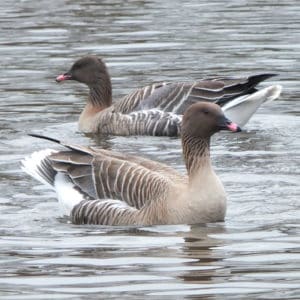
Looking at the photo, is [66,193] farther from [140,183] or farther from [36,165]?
[140,183]

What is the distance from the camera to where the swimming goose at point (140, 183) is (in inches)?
487

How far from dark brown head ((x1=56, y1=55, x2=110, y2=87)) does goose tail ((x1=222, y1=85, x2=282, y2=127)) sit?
2.10 meters

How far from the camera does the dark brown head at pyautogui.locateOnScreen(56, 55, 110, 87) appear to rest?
19.1 meters

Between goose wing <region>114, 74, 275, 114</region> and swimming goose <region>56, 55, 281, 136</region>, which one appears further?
goose wing <region>114, 74, 275, 114</region>

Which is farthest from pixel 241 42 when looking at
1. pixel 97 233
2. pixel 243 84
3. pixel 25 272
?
pixel 25 272

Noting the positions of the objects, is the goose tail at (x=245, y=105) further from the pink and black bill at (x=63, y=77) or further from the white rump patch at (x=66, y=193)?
the white rump patch at (x=66, y=193)

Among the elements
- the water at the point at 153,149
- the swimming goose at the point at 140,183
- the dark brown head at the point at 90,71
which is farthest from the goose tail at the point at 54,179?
the dark brown head at the point at 90,71

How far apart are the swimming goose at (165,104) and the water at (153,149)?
0.24m

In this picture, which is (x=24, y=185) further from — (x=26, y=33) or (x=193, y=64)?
(x=26, y=33)

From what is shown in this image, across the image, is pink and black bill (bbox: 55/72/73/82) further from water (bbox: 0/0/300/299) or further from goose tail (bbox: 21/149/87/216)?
goose tail (bbox: 21/149/87/216)

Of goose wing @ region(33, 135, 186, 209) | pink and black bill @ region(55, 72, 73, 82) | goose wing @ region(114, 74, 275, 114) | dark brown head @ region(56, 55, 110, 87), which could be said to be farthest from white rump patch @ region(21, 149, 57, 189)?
dark brown head @ region(56, 55, 110, 87)

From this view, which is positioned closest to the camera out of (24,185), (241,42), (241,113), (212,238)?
(212,238)

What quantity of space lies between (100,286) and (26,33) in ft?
51.8

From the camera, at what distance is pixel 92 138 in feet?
60.0
